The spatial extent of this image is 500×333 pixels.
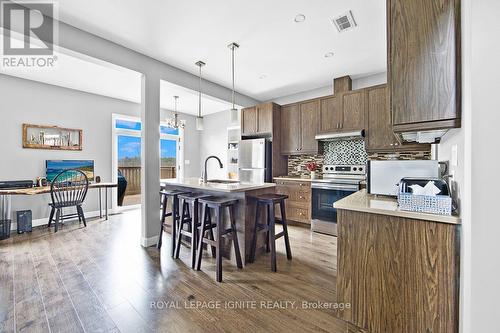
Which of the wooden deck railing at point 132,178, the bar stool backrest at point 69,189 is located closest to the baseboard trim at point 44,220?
the bar stool backrest at point 69,189

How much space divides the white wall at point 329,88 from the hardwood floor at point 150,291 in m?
2.93

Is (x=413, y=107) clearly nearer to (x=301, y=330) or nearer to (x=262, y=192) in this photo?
(x=301, y=330)

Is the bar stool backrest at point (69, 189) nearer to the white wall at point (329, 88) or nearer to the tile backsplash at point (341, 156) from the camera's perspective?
the tile backsplash at point (341, 156)

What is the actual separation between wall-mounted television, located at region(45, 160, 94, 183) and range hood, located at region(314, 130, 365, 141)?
484 cm

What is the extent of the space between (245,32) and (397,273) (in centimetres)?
281

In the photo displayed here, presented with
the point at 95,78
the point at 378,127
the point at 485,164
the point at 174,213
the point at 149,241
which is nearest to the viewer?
the point at 485,164

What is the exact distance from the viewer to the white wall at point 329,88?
388cm

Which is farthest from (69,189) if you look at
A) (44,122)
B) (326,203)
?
(326,203)

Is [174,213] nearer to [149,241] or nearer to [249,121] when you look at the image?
[149,241]

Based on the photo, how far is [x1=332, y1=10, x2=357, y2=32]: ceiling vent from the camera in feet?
7.74

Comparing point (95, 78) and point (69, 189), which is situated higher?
point (95, 78)

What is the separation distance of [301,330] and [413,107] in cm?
165

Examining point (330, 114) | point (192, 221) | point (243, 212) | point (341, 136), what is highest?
point (330, 114)

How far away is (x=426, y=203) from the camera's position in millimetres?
1297
